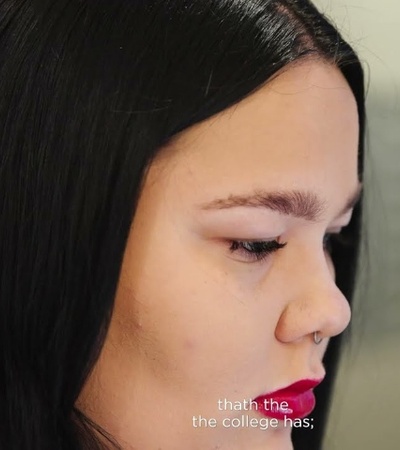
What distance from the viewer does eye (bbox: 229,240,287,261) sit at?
27.1 inches

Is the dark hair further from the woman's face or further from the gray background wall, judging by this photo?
the gray background wall

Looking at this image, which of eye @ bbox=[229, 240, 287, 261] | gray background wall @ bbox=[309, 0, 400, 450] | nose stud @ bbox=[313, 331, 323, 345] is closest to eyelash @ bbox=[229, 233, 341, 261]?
eye @ bbox=[229, 240, 287, 261]

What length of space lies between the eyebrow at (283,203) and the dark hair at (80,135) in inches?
3.2

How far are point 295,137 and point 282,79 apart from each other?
2.3 inches

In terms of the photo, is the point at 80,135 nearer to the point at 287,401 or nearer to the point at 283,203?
the point at 283,203

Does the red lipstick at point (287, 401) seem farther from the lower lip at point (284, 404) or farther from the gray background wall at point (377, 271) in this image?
the gray background wall at point (377, 271)

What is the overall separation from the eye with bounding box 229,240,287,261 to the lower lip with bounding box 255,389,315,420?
151 mm

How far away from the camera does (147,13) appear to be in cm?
68

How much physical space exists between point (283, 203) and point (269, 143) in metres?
0.06

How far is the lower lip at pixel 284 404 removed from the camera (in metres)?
0.73

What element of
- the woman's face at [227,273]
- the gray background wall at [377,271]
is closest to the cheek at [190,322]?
the woman's face at [227,273]

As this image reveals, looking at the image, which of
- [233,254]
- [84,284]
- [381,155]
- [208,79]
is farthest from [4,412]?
[381,155]

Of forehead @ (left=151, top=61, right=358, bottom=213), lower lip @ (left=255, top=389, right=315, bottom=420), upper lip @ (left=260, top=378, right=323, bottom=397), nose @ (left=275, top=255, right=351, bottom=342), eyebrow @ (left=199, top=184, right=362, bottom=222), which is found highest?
forehead @ (left=151, top=61, right=358, bottom=213)

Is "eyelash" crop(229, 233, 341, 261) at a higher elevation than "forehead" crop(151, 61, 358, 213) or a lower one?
lower
